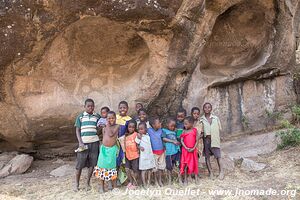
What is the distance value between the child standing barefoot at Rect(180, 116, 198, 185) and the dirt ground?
0.64 ft

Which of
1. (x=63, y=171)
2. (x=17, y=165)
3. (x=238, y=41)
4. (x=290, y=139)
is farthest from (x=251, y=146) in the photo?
(x=17, y=165)

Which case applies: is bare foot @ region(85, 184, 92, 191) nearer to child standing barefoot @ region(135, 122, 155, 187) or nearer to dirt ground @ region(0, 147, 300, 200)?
dirt ground @ region(0, 147, 300, 200)

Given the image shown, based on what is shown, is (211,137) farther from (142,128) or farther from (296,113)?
(296,113)

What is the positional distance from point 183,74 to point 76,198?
2.44m

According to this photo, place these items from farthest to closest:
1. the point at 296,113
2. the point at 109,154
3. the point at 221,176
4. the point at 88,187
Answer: the point at 296,113, the point at 221,176, the point at 88,187, the point at 109,154

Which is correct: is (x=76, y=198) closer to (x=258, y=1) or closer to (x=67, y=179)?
(x=67, y=179)

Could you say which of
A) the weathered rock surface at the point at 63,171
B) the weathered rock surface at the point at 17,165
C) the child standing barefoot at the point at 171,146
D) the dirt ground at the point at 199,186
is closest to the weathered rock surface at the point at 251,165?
the dirt ground at the point at 199,186

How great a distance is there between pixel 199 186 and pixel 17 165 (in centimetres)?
275

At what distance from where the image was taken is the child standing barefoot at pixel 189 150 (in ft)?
13.0

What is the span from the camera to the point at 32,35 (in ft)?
13.1

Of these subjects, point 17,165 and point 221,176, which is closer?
point 221,176

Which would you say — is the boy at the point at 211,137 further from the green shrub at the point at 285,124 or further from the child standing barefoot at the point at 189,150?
the green shrub at the point at 285,124

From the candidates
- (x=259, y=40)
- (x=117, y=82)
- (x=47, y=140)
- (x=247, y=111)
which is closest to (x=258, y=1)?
(x=259, y=40)

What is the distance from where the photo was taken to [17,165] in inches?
191
